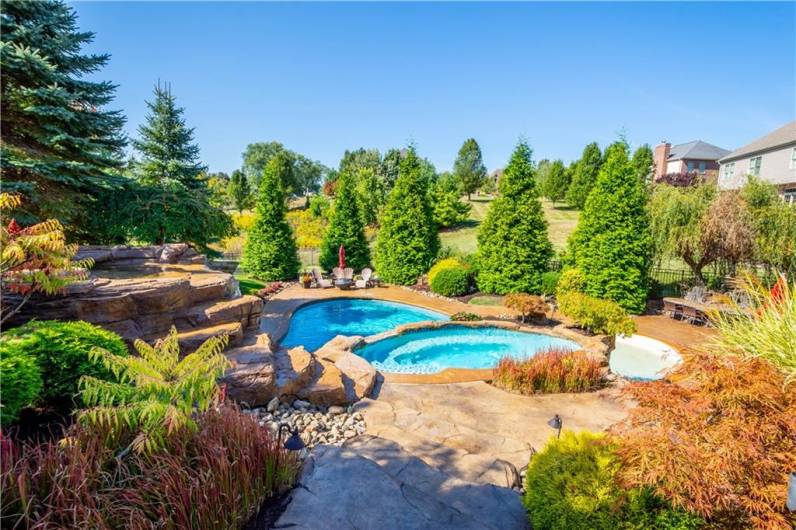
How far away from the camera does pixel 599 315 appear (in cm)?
1034

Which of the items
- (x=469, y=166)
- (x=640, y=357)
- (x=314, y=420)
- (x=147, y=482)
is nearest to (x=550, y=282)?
(x=640, y=357)

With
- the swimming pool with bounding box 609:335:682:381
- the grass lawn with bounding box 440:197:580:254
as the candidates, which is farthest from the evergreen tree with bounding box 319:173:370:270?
the swimming pool with bounding box 609:335:682:381

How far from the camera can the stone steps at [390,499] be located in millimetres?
3168

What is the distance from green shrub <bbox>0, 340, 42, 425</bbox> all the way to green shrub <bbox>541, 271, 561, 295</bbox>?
15.7 metres

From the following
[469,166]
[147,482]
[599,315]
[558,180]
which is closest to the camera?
[147,482]

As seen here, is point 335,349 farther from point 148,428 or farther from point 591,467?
point 591,467

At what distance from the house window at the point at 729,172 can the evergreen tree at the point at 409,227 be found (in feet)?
82.8

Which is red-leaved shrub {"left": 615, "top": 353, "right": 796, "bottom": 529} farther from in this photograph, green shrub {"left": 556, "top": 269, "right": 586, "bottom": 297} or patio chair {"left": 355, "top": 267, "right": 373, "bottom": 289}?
patio chair {"left": 355, "top": 267, "right": 373, "bottom": 289}

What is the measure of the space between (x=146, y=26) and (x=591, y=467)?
11.1 metres

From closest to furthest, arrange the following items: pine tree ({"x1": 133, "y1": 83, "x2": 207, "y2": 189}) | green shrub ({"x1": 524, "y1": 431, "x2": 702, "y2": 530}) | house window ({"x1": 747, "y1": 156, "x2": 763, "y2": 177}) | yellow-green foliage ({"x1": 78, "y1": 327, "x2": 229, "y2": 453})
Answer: green shrub ({"x1": 524, "y1": 431, "x2": 702, "y2": 530}), yellow-green foliage ({"x1": 78, "y1": 327, "x2": 229, "y2": 453}), pine tree ({"x1": 133, "y1": 83, "x2": 207, "y2": 189}), house window ({"x1": 747, "y1": 156, "x2": 763, "y2": 177})

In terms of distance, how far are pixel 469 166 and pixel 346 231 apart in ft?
82.4

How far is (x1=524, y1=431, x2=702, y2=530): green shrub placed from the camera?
9.58ft

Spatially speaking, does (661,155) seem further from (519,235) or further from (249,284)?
(249,284)

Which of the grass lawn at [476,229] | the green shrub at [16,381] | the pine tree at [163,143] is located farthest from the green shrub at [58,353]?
the grass lawn at [476,229]
